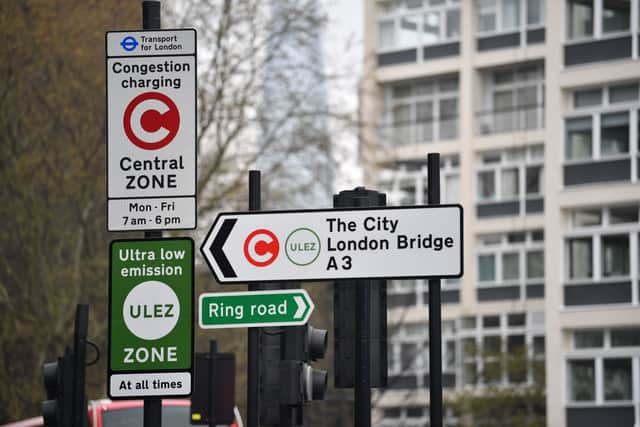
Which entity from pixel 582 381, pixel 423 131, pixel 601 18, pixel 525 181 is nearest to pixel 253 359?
pixel 582 381

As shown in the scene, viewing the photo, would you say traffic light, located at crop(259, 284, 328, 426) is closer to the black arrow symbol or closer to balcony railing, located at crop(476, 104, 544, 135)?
the black arrow symbol

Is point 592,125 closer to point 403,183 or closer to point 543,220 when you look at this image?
point 543,220

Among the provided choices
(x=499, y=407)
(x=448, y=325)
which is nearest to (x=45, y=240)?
(x=499, y=407)

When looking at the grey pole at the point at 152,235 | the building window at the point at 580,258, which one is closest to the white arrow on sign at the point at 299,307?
the grey pole at the point at 152,235

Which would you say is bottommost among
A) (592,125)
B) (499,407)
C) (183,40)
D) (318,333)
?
(499,407)

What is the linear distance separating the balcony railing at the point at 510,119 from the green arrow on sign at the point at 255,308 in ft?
177

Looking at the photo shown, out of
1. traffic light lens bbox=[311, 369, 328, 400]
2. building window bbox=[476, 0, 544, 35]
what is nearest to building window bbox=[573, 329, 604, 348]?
building window bbox=[476, 0, 544, 35]

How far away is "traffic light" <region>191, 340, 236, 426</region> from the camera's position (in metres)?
20.8

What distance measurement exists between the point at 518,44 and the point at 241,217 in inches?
2176

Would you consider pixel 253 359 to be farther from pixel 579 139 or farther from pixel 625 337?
pixel 579 139

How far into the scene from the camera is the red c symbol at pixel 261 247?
10.7 m

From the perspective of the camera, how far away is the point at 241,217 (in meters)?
10.9

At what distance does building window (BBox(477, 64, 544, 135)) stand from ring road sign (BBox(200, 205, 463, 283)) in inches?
2141

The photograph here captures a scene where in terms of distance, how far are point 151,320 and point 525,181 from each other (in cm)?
5579
